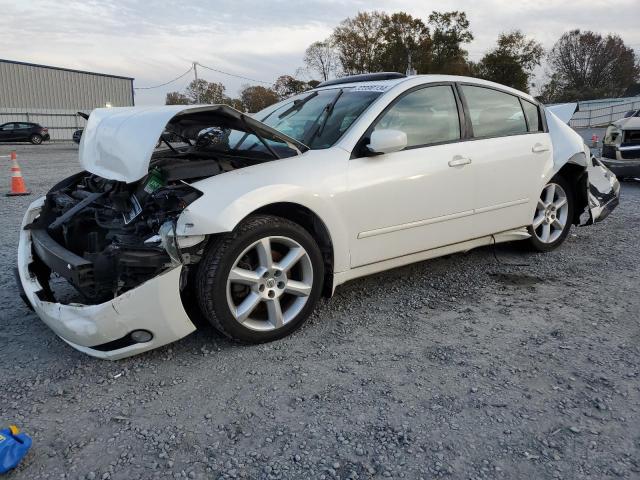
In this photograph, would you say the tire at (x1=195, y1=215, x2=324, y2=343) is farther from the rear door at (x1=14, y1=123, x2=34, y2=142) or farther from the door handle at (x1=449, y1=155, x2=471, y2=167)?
the rear door at (x1=14, y1=123, x2=34, y2=142)

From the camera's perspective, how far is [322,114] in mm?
3895

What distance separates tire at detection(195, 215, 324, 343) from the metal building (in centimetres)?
4103

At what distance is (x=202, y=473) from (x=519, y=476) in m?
1.23

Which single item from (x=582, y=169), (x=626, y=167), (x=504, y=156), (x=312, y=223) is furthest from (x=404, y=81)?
(x=626, y=167)

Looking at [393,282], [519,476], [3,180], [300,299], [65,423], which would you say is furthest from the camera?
[3,180]

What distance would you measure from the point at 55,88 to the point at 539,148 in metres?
48.5

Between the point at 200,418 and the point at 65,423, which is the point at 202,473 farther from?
the point at 65,423

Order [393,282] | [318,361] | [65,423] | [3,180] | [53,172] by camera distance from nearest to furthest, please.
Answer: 1. [65,423]
2. [318,361]
3. [393,282]
4. [3,180]
5. [53,172]

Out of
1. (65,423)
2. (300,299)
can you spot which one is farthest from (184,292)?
(65,423)

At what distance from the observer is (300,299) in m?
3.27

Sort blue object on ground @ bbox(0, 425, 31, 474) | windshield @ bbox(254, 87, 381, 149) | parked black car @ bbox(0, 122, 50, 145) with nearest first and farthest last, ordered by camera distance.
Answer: blue object on ground @ bbox(0, 425, 31, 474), windshield @ bbox(254, 87, 381, 149), parked black car @ bbox(0, 122, 50, 145)

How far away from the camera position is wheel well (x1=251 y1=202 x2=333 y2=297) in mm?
3232

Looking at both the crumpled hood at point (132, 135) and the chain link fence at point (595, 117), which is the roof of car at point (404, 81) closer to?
the crumpled hood at point (132, 135)

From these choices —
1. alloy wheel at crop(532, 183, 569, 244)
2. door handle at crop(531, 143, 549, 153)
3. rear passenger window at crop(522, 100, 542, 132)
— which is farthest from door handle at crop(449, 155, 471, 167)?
alloy wheel at crop(532, 183, 569, 244)
